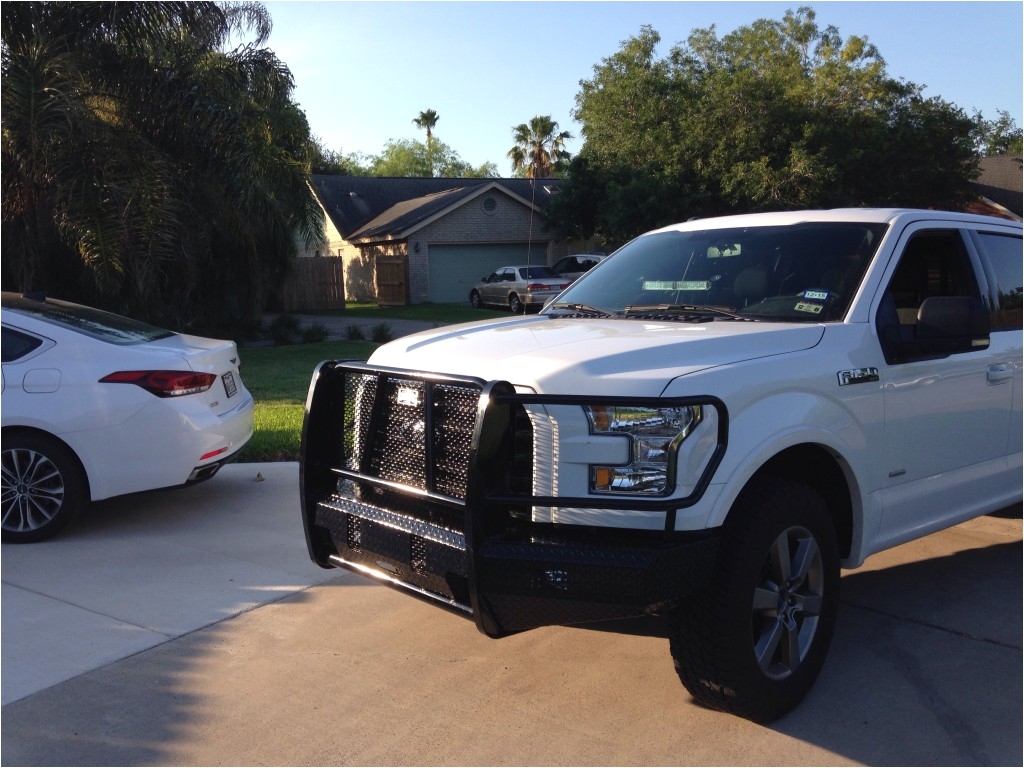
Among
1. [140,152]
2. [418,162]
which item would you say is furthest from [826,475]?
[418,162]

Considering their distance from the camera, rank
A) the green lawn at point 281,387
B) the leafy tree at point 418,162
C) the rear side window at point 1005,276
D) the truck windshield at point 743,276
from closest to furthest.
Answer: the truck windshield at point 743,276, the rear side window at point 1005,276, the green lawn at point 281,387, the leafy tree at point 418,162

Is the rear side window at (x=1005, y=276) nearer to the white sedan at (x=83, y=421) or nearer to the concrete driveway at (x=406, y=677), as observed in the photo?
the concrete driveway at (x=406, y=677)

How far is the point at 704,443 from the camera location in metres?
3.56

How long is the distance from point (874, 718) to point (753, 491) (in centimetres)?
109

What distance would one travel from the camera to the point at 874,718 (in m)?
4.05

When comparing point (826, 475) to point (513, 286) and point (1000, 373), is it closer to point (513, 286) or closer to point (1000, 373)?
point (1000, 373)

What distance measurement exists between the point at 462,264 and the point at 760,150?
1274 centimetres

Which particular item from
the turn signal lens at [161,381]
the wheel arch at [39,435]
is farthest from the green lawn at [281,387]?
the wheel arch at [39,435]

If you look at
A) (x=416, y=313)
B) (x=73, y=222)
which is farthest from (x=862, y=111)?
(x=73, y=222)

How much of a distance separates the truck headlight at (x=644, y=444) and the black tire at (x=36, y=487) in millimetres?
4065

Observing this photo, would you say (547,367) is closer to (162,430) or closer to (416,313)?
(162,430)

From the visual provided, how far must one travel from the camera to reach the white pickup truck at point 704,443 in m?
3.57

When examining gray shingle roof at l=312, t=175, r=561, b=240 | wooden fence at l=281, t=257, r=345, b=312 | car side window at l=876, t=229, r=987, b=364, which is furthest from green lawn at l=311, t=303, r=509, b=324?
car side window at l=876, t=229, r=987, b=364

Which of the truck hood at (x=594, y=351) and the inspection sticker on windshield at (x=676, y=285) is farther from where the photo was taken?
the inspection sticker on windshield at (x=676, y=285)
